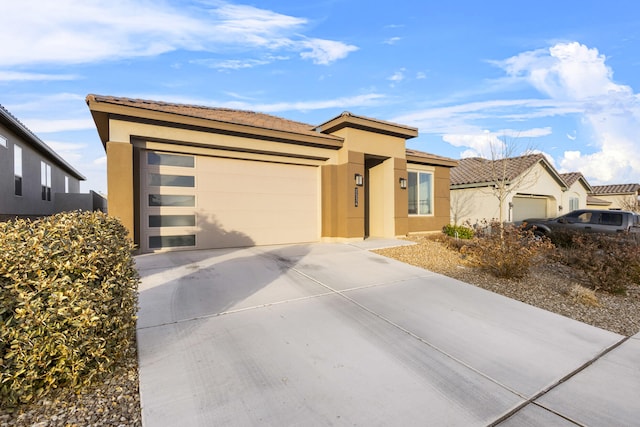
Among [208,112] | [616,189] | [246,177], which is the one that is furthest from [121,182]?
[616,189]

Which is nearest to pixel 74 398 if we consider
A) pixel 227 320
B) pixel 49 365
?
pixel 49 365

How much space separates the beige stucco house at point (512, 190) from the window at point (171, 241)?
13.5 meters

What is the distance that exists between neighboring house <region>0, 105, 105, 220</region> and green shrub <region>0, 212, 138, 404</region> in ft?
37.2

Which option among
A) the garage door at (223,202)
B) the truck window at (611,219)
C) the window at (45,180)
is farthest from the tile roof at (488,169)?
the window at (45,180)

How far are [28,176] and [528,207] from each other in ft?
84.5

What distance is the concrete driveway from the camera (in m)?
2.35

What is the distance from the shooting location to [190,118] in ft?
25.7

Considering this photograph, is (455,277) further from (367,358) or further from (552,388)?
(367,358)

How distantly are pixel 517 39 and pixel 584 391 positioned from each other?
10854mm

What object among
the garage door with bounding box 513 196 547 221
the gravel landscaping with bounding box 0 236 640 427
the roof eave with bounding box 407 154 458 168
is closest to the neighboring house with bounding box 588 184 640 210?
the garage door with bounding box 513 196 547 221

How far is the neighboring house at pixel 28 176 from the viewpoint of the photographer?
1066 centimetres

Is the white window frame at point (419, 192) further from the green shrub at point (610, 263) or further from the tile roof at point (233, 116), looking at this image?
the green shrub at point (610, 263)

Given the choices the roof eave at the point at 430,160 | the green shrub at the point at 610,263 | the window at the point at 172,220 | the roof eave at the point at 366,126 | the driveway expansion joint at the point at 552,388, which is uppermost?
the roof eave at the point at 366,126

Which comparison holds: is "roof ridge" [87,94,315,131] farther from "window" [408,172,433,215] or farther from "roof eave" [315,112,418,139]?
"window" [408,172,433,215]
